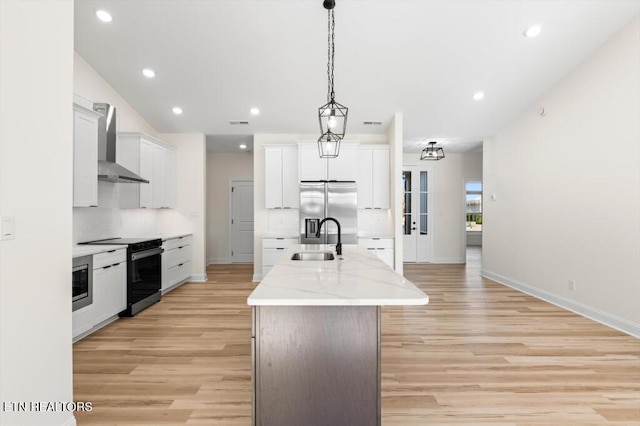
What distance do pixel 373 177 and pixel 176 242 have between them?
3.52 metres

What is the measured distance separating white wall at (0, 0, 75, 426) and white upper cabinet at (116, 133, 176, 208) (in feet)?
10.8

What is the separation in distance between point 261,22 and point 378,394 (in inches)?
148

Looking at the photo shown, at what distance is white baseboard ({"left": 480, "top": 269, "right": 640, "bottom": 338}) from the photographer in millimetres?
3527

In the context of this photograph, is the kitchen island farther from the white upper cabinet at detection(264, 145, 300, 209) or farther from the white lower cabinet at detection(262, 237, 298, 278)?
the white upper cabinet at detection(264, 145, 300, 209)

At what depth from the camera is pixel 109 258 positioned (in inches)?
147

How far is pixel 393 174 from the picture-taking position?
5660mm

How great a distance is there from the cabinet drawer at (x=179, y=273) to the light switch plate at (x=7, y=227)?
12.6 ft

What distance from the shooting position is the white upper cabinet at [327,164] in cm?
571

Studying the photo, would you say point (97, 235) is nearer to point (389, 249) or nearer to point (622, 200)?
point (389, 249)

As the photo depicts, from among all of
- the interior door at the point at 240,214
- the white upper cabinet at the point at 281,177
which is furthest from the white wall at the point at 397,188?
the interior door at the point at 240,214

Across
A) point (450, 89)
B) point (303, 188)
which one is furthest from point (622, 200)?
point (303, 188)

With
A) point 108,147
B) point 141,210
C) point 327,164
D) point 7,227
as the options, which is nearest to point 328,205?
point 327,164

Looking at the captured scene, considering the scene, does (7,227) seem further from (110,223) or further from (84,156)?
(110,223)

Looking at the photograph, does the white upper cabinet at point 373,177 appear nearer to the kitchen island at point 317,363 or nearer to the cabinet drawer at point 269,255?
the cabinet drawer at point 269,255
